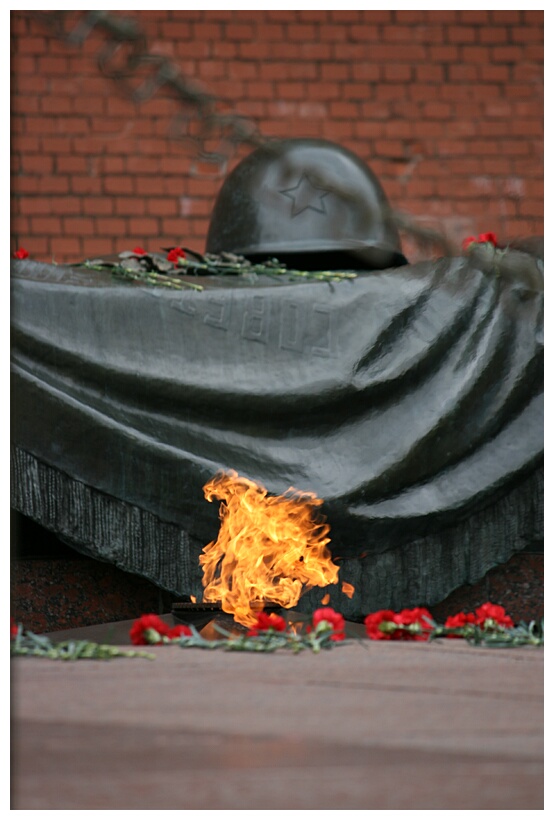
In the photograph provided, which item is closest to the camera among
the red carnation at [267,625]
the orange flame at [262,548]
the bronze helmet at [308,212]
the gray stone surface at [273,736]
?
the gray stone surface at [273,736]

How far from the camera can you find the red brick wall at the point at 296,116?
4.53m

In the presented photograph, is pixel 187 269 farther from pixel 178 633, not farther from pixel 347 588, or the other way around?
pixel 178 633

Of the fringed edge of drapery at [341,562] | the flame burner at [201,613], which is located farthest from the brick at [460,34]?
the flame burner at [201,613]

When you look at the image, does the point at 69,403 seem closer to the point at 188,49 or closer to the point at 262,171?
the point at 262,171

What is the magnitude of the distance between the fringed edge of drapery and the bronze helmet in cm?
85

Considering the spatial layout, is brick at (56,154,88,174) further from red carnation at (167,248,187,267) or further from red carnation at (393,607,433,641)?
red carnation at (393,607,433,641)

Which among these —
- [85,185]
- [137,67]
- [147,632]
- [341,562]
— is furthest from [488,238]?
[137,67]

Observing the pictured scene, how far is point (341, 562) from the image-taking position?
3.02 metres

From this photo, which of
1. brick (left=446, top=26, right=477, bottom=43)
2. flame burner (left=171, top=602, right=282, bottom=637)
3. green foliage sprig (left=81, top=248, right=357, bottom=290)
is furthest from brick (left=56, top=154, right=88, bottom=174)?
flame burner (left=171, top=602, right=282, bottom=637)

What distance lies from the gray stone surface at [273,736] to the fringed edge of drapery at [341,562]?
86 centimetres

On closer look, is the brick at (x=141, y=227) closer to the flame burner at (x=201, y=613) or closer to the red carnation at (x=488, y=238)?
the red carnation at (x=488, y=238)

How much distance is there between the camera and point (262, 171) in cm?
348

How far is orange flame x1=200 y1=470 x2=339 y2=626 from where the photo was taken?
2707mm
